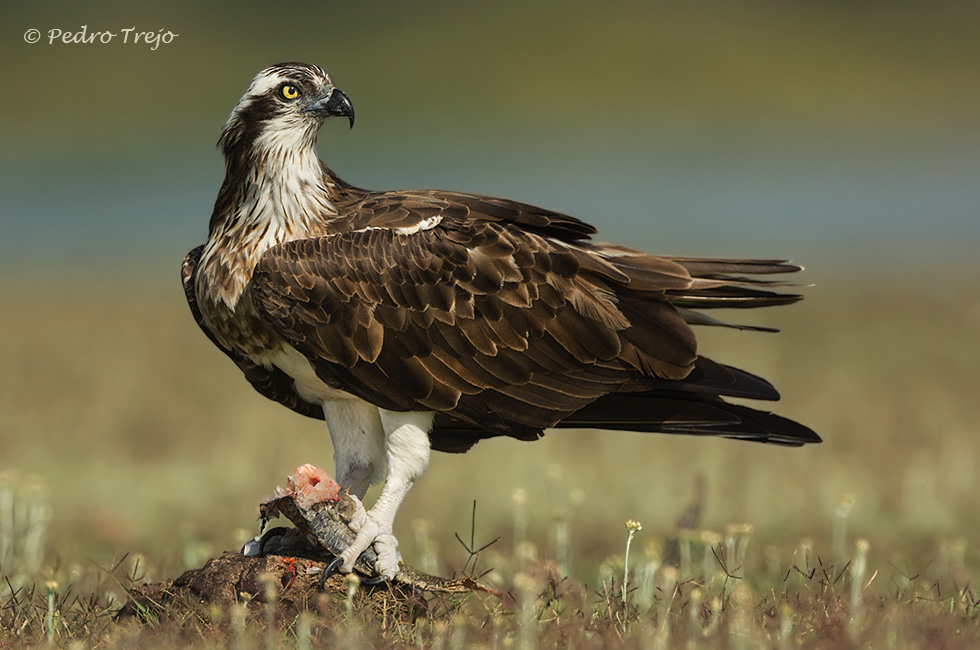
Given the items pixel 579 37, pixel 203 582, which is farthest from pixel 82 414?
pixel 579 37

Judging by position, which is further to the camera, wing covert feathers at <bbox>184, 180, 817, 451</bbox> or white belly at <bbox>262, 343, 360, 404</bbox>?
white belly at <bbox>262, 343, 360, 404</bbox>

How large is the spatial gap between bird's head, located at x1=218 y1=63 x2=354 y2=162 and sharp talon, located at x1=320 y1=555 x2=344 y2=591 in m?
1.92

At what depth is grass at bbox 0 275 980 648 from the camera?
16.8 ft

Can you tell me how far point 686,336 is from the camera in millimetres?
6129

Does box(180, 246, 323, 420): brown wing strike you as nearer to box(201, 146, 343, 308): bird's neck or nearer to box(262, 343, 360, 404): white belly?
box(262, 343, 360, 404): white belly

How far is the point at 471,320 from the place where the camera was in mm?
6090

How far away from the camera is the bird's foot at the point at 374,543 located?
557 centimetres

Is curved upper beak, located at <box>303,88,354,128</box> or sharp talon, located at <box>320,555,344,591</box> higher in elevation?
curved upper beak, located at <box>303,88,354,128</box>

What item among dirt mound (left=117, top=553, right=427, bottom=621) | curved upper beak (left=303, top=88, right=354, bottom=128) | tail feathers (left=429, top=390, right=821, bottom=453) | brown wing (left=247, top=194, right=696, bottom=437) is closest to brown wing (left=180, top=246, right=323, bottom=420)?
brown wing (left=247, top=194, right=696, bottom=437)

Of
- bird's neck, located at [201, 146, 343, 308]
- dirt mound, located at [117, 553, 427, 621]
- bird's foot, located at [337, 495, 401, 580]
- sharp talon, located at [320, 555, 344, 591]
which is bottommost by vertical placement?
dirt mound, located at [117, 553, 427, 621]

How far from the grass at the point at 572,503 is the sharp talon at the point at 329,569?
1.02 ft

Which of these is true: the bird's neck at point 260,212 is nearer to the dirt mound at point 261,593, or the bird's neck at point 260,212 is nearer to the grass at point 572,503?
the dirt mound at point 261,593

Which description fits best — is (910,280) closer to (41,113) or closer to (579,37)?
(579,37)

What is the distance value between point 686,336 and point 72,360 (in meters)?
9.44
